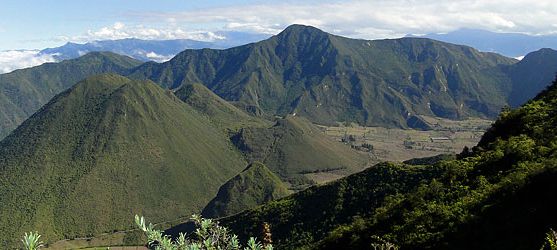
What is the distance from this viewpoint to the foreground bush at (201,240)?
1409 centimetres

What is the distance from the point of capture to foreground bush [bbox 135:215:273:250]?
14.1 m

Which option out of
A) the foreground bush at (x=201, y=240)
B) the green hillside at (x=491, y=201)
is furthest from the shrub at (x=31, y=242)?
the green hillside at (x=491, y=201)

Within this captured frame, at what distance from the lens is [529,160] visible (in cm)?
4456

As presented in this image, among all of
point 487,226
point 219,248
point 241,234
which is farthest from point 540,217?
point 241,234

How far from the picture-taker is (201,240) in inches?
626

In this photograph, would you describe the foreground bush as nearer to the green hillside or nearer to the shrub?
the shrub

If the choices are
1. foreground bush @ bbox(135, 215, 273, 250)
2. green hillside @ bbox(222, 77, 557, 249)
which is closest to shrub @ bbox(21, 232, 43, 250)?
foreground bush @ bbox(135, 215, 273, 250)

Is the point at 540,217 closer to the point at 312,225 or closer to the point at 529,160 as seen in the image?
the point at 529,160

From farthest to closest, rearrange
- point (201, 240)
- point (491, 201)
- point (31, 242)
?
1. point (491, 201)
2. point (201, 240)
3. point (31, 242)

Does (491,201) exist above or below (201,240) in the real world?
below

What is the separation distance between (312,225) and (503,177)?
58768 mm

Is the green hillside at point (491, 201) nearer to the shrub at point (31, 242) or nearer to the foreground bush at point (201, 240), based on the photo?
the foreground bush at point (201, 240)

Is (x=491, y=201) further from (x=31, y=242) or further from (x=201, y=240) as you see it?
(x=31, y=242)

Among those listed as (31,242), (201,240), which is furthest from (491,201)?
(31,242)
